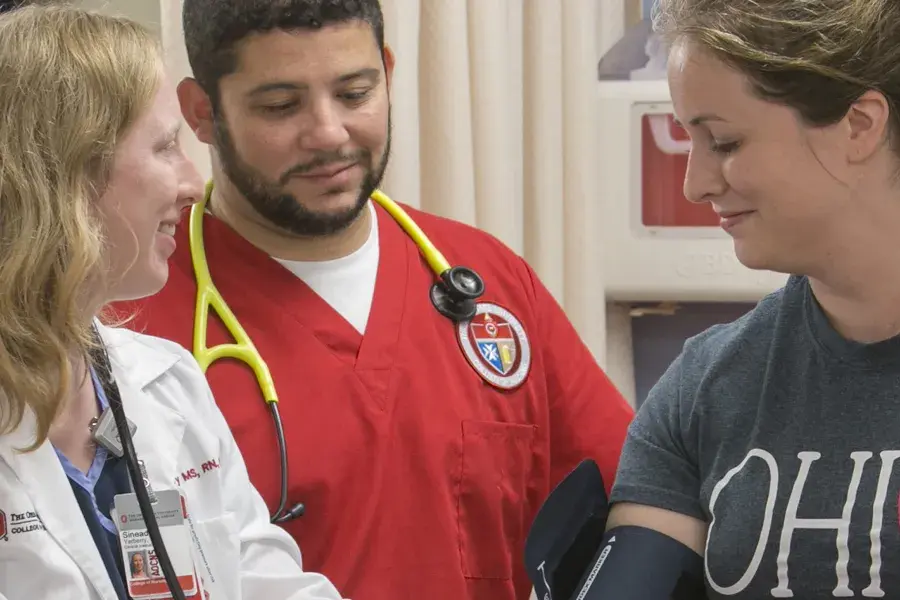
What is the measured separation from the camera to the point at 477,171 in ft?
7.25

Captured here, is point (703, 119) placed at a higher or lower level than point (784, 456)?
higher

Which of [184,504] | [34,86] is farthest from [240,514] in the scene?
[34,86]

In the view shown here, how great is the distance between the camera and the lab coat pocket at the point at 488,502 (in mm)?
1618

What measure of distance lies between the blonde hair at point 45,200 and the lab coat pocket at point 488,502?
2.01ft

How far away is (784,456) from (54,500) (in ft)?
2.53

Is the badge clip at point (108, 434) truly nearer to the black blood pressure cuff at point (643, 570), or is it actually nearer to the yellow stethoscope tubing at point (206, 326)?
the yellow stethoscope tubing at point (206, 326)

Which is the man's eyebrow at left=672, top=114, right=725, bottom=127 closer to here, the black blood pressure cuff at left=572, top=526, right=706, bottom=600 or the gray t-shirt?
the gray t-shirt

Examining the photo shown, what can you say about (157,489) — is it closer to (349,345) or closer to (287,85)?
(349,345)

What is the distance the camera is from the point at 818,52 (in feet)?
3.86

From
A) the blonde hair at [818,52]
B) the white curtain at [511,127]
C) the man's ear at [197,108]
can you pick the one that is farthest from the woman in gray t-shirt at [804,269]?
the white curtain at [511,127]

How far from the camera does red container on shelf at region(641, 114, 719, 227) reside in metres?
2.34

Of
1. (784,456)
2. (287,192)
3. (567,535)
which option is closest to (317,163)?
(287,192)

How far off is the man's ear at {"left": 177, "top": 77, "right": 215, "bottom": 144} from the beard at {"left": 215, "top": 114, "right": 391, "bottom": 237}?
0.03 meters

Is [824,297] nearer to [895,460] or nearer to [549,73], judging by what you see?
[895,460]
